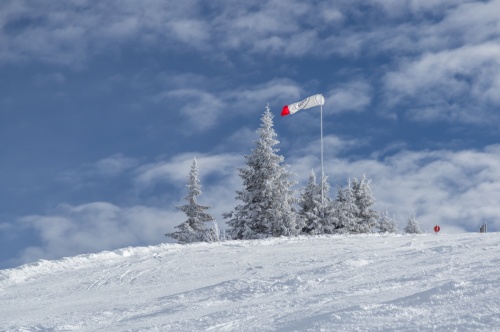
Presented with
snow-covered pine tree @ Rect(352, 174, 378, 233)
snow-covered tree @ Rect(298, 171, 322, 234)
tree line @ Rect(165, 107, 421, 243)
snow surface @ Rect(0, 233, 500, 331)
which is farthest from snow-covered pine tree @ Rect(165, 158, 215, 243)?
snow surface @ Rect(0, 233, 500, 331)

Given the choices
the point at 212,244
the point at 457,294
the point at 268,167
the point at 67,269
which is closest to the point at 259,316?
the point at 457,294

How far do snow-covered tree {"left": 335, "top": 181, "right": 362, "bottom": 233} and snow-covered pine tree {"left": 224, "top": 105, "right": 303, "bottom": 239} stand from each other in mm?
3976

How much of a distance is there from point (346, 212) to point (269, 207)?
6.23 metres

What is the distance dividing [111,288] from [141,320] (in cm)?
376

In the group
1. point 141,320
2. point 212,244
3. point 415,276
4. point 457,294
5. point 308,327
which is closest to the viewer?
point 308,327

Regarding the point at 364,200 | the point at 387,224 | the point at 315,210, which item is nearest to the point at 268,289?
the point at 315,210

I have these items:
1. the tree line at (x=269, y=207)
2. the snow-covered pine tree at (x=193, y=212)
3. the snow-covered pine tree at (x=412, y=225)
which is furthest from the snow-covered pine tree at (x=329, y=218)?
A: the snow-covered pine tree at (x=412, y=225)

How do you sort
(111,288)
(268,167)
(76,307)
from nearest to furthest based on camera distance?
(76,307), (111,288), (268,167)

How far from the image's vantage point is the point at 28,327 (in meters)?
9.93

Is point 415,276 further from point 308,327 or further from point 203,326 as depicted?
point 203,326

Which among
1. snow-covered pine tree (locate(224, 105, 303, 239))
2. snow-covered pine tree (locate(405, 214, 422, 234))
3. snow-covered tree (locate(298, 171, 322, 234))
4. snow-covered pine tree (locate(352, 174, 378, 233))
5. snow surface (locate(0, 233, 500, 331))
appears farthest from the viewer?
snow-covered pine tree (locate(405, 214, 422, 234))

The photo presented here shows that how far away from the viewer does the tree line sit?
3403 centimetres

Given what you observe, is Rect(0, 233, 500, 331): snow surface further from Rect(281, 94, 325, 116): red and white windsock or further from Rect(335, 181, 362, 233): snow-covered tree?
Rect(335, 181, 362, 233): snow-covered tree

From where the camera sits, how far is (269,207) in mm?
34531
